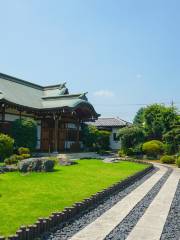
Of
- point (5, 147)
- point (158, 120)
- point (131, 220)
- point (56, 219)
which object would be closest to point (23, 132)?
point (5, 147)

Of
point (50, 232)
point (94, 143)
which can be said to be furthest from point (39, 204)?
point (94, 143)

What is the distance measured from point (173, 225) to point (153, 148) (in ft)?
100

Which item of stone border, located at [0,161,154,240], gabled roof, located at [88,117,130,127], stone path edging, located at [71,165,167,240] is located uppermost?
gabled roof, located at [88,117,130,127]

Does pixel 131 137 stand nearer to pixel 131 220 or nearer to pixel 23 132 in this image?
pixel 23 132

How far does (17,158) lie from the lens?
24266 millimetres

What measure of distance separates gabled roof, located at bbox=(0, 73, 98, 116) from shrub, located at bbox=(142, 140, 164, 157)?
688 cm

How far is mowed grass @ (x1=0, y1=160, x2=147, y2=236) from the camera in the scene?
981 centimetres

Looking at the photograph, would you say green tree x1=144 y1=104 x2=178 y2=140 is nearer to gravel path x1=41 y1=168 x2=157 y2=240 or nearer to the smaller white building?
the smaller white building

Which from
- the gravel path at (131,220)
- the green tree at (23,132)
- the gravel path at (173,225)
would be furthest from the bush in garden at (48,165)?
the green tree at (23,132)

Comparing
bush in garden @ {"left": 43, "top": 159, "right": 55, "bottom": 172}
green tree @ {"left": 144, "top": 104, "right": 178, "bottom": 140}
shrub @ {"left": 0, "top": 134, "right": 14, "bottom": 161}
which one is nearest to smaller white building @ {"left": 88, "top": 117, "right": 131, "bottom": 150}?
green tree @ {"left": 144, "top": 104, "right": 178, "bottom": 140}

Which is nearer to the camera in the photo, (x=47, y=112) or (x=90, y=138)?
(x=47, y=112)

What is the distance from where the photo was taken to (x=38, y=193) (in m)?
13.5

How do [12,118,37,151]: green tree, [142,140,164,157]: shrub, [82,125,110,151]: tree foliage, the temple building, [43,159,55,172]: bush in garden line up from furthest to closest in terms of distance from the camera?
[82,125,110,151]: tree foliage → [142,140,164,157]: shrub → the temple building → [12,118,37,151]: green tree → [43,159,55,172]: bush in garden

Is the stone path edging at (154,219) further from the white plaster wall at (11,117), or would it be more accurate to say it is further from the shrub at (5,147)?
the white plaster wall at (11,117)
